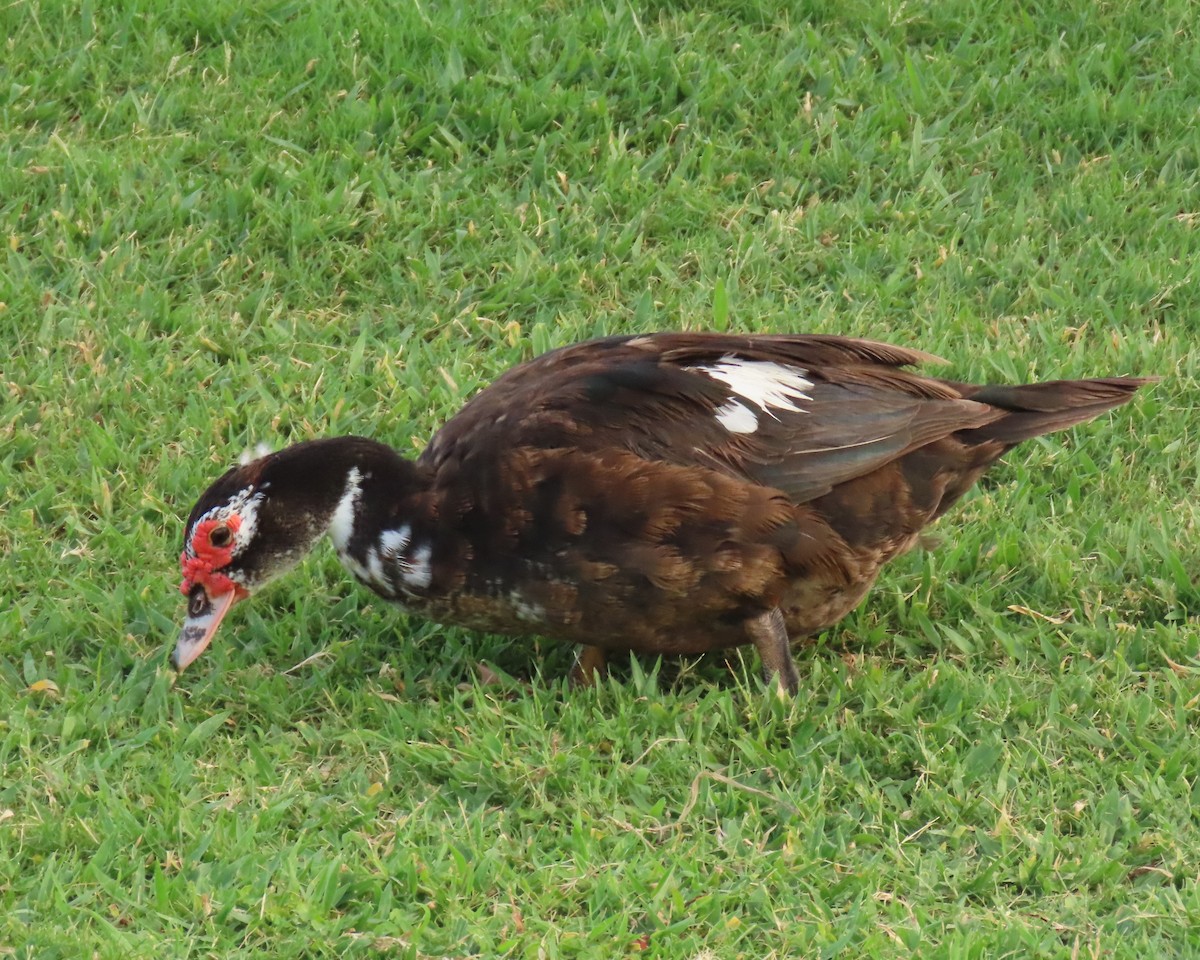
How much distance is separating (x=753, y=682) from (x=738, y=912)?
3.24 feet

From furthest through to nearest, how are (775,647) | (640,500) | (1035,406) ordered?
(1035,406) < (775,647) < (640,500)

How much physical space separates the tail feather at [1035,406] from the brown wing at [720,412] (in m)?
0.05

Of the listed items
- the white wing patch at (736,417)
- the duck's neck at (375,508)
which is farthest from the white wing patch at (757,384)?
the duck's neck at (375,508)

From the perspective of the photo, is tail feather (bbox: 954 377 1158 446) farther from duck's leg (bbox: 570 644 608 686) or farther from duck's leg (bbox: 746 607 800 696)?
duck's leg (bbox: 570 644 608 686)

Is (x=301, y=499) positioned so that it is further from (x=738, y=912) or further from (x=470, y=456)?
(x=738, y=912)

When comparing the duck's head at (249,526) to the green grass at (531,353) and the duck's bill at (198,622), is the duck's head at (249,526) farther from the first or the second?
the green grass at (531,353)

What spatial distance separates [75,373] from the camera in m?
5.95

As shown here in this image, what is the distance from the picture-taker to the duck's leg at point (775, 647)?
15.5 feet

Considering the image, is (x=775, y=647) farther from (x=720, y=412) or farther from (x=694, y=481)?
(x=720, y=412)

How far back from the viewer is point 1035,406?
500cm

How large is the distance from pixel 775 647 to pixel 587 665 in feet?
1.72

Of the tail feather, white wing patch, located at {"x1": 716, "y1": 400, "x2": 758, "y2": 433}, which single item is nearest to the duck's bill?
white wing patch, located at {"x1": 716, "y1": 400, "x2": 758, "y2": 433}

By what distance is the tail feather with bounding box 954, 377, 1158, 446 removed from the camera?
16.3 ft

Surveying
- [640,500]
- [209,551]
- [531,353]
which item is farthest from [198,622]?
[531,353]
